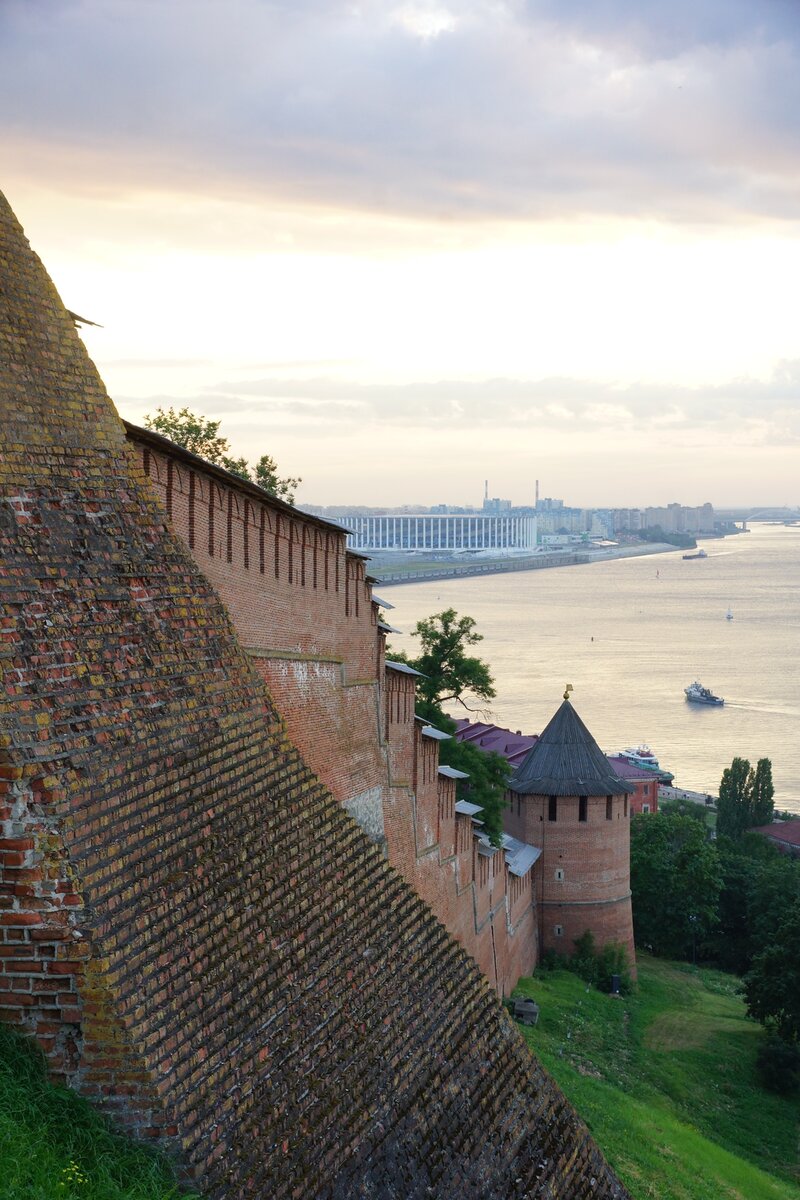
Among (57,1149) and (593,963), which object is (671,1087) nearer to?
(593,963)

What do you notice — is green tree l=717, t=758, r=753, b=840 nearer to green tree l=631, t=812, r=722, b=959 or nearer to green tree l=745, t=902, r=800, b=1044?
green tree l=631, t=812, r=722, b=959

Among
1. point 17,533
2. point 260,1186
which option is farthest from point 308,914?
point 17,533

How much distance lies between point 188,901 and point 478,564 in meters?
134

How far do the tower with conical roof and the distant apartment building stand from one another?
122m

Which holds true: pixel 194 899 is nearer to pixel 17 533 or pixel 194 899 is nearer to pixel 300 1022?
pixel 300 1022

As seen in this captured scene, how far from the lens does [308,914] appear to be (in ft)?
17.6

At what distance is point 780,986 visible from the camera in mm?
23703

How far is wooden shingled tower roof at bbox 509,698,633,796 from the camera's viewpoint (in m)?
26.1

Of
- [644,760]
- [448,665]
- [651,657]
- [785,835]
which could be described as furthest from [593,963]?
[651,657]

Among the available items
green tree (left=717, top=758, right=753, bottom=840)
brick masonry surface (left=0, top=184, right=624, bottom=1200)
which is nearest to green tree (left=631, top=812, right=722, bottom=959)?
green tree (left=717, top=758, right=753, bottom=840)

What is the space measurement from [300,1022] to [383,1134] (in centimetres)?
59

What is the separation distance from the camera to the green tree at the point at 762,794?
40844mm

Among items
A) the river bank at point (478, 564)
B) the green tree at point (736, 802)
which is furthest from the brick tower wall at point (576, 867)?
the river bank at point (478, 564)

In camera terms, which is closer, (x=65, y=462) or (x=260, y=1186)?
(x=260, y=1186)
